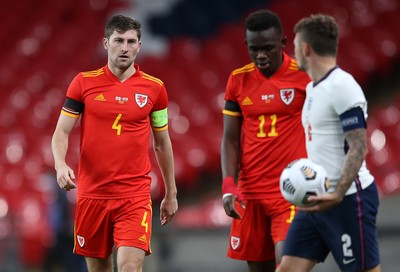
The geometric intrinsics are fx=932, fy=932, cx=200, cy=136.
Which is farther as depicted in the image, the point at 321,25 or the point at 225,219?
the point at 225,219

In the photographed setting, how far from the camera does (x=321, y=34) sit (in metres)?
5.15

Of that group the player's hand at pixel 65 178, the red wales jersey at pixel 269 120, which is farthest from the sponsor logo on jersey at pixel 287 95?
the player's hand at pixel 65 178

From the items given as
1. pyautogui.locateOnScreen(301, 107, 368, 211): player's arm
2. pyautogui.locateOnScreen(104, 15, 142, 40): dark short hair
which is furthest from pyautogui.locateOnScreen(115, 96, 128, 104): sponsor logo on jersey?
pyautogui.locateOnScreen(301, 107, 368, 211): player's arm

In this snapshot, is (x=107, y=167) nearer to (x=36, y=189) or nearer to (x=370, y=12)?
(x=36, y=189)

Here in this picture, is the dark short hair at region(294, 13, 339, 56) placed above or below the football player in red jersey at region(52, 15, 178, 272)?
above

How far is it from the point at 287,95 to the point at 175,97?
6577mm

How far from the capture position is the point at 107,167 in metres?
5.94

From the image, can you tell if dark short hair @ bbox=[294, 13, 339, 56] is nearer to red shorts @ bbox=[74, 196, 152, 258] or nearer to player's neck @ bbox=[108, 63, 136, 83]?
player's neck @ bbox=[108, 63, 136, 83]

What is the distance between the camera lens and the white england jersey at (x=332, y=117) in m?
5.05

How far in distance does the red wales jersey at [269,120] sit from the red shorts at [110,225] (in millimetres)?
804

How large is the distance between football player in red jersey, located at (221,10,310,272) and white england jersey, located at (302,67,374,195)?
930 millimetres

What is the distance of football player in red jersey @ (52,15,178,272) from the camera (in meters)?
5.88

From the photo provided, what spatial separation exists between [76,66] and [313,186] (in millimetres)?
8670

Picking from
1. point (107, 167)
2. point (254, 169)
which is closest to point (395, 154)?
point (254, 169)
